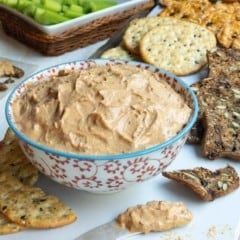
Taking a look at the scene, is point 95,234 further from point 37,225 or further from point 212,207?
point 212,207

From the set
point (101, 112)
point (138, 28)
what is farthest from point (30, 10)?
point (101, 112)

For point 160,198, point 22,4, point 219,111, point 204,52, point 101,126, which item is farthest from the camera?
point 22,4

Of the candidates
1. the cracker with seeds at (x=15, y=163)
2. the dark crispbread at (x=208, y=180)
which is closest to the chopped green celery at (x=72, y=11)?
the cracker with seeds at (x=15, y=163)

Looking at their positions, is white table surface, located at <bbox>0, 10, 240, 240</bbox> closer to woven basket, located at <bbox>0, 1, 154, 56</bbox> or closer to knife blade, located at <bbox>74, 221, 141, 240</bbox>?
knife blade, located at <bbox>74, 221, 141, 240</bbox>

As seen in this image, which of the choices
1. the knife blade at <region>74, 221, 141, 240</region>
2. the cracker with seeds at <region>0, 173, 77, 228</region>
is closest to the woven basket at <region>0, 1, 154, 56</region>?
the cracker with seeds at <region>0, 173, 77, 228</region>

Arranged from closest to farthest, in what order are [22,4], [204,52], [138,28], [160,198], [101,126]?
1. [101,126]
2. [160,198]
3. [204,52]
4. [138,28]
5. [22,4]

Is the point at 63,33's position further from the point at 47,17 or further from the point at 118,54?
the point at 118,54

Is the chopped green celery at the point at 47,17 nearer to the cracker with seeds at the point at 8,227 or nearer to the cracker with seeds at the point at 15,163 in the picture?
the cracker with seeds at the point at 15,163
